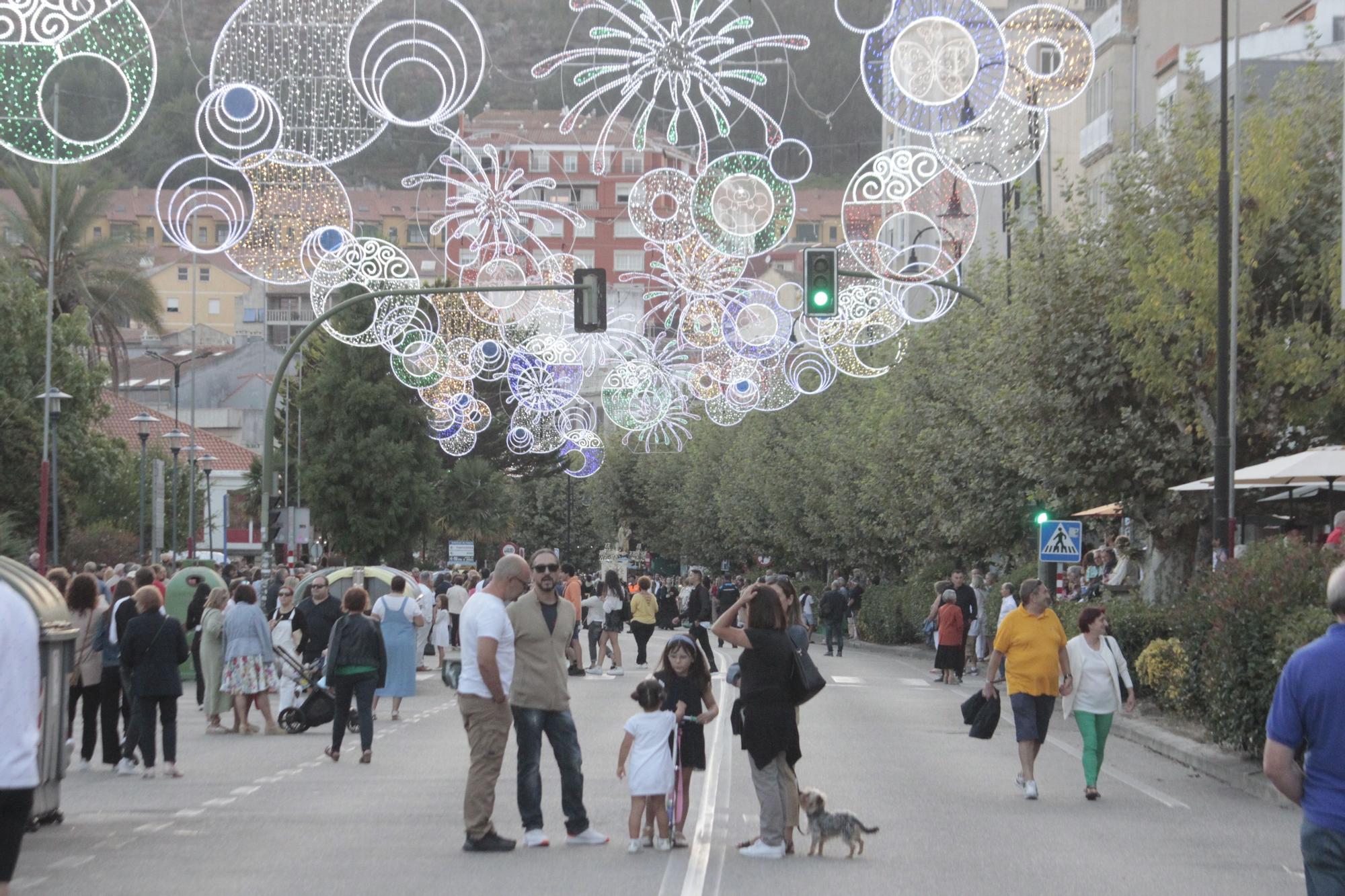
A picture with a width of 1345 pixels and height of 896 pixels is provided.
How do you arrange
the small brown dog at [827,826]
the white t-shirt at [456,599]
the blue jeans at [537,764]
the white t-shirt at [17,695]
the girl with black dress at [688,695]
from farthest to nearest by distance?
the white t-shirt at [456,599] < the girl with black dress at [688,695] < the blue jeans at [537,764] < the small brown dog at [827,826] < the white t-shirt at [17,695]

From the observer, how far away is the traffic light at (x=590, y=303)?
89.3 feet

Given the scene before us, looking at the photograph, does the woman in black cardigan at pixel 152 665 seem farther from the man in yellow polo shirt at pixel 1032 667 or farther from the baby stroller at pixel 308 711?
the man in yellow polo shirt at pixel 1032 667

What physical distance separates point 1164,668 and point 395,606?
885 centimetres

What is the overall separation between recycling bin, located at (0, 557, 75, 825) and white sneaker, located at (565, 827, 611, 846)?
326 centimetres

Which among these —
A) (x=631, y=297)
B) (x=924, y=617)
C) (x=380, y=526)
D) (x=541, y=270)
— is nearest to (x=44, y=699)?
(x=541, y=270)

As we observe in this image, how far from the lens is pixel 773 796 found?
1140 centimetres

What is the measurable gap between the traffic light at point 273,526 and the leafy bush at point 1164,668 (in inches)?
589

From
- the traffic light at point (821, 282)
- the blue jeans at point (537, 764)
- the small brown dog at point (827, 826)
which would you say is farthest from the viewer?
the traffic light at point (821, 282)

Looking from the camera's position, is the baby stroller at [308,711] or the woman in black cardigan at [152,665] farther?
the baby stroller at [308,711]

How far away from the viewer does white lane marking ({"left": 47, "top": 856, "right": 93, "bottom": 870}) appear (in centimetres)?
1071

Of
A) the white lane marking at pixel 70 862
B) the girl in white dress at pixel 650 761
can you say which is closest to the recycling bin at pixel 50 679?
the white lane marking at pixel 70 862

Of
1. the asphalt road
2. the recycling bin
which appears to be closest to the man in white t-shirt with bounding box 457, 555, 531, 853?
the asphalt road

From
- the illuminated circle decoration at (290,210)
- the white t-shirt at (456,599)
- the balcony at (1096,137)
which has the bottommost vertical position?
the white t-shirt at (456,599)

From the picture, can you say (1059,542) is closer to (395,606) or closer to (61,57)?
(395,606)
